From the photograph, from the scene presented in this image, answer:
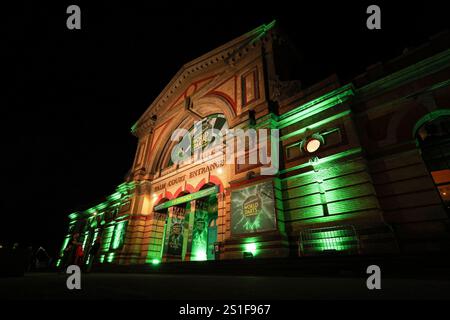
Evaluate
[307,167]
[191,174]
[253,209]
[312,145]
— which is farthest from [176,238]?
[312,145]

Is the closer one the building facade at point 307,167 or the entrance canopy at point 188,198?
the building facade at point 307,167

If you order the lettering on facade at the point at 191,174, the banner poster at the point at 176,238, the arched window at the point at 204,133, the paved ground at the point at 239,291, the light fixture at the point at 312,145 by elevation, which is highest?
the arched window at the point at 204,133

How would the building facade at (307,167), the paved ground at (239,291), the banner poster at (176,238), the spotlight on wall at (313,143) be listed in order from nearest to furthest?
1. the paved ground at (239,291)
2. the building facade at (307,167)
3. the spotlight on wall at (313,143)
4. the banner poster at (176,238)

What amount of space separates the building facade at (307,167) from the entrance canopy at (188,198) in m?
0.10

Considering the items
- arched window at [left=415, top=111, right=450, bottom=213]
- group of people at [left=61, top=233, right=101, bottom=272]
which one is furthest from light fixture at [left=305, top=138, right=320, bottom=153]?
group of people at [left=61, top=233, right=101, bottom=272]

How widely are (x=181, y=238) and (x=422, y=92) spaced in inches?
604

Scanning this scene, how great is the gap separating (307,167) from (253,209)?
3.20m

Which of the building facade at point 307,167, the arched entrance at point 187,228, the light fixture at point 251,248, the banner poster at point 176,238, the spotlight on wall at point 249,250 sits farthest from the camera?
the banner poster at point 176,238

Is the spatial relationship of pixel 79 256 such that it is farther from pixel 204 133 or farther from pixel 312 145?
pixel 312 145

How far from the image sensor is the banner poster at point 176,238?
590 inches

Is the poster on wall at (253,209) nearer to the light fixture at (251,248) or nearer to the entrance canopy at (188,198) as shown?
the light fixture at (251,248)

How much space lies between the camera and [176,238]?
1540 cm

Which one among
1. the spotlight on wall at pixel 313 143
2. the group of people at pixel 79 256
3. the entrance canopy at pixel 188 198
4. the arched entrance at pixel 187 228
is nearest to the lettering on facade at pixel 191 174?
the arched entrance at pixel 187 228

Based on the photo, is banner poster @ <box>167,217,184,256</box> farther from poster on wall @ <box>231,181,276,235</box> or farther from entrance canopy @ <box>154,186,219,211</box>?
poster on wall @ <box>231,181,276,235</box>
